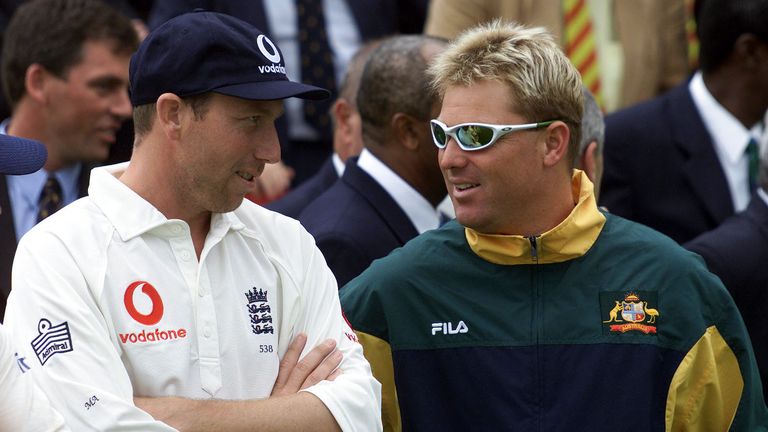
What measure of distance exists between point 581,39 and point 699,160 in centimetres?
113

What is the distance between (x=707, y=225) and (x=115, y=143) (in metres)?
2.81

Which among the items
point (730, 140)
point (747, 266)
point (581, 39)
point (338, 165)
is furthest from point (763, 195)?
point (581, 39)

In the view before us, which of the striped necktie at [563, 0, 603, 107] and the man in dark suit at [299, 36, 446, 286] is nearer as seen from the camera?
the man in dark suit at [299, 36, 446, 286]

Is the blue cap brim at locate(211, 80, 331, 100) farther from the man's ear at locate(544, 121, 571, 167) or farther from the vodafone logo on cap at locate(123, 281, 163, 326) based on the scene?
the man's ear at locate(544, 121, 571, 167)

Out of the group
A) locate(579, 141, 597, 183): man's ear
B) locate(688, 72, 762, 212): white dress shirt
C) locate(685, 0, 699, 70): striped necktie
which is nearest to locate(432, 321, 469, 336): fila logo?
locate(579, 141, 597, 183): man's ear

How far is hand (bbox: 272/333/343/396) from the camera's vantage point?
3961 mm

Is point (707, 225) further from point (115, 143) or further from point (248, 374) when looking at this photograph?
point (248, 374)

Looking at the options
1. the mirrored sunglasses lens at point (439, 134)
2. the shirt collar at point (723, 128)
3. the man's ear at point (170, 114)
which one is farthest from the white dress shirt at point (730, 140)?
the man's ear at point (170, 114)

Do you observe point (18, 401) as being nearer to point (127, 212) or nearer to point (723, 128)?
point (127, 212)

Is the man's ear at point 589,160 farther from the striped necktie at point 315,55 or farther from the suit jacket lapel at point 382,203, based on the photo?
the striped necktie at point 315,55

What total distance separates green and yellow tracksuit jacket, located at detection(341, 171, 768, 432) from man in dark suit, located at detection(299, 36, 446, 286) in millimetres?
734

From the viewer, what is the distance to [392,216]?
17.7 feet

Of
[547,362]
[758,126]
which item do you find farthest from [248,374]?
[758,126]

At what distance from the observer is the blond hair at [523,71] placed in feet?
14.6
